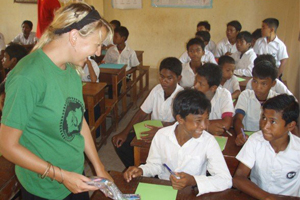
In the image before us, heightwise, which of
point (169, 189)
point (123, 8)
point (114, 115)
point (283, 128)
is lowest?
point (114, 115)

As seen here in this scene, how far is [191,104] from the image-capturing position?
4.78 ft

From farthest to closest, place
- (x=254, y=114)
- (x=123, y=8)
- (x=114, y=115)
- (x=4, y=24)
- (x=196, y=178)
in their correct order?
(x=4, y=24) < (x=123, y=8) < (x=114, y=115) < (x=254, y=114) < (x=196, y=178)

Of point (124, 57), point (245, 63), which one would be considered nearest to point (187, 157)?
point (245, 63)

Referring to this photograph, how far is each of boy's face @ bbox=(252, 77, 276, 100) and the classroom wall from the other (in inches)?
132

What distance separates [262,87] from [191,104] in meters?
0.99

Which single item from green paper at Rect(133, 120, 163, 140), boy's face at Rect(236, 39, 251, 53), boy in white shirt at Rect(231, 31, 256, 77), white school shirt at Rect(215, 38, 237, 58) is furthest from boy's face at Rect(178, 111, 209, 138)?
white school shirt at Rect(215, 38, 237, 58)

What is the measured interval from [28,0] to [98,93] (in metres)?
4.97

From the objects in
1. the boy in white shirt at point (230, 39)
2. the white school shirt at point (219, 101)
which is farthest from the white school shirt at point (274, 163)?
the boy in white shirt at point (230, 39)

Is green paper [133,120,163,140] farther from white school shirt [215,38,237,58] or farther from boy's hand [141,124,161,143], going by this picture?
white school shirt [215,38,237,58]

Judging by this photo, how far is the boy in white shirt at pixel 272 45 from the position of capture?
4.07 metres

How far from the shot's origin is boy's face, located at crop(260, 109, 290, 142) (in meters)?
1.39

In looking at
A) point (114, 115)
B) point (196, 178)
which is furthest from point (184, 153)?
point (114, 115)

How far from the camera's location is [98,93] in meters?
2.76

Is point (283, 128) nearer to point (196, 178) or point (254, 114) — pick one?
point (196, 178)
